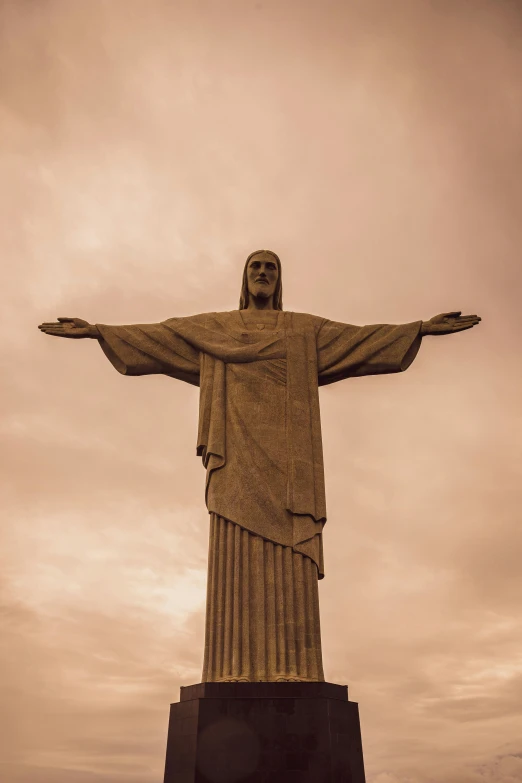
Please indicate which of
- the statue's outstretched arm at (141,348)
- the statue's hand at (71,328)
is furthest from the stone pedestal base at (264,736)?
the statue's hand at (71,328)

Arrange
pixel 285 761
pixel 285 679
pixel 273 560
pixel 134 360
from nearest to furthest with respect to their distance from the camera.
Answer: pixel 285 761, pixel 285 679, pixel 273 560, pixel 134 360

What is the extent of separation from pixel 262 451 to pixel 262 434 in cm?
30

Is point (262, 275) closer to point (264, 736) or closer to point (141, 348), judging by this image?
point (141, 348)

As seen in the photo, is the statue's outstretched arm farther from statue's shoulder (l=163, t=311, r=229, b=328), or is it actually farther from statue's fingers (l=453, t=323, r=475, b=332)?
statue's fingers (l=453, t=323, r=475, b=332)

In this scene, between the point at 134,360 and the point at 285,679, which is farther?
the point at 134,360

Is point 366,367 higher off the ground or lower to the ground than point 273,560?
higher

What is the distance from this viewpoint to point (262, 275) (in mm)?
12961

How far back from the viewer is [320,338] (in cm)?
1265

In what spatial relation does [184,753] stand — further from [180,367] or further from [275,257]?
[275,257]

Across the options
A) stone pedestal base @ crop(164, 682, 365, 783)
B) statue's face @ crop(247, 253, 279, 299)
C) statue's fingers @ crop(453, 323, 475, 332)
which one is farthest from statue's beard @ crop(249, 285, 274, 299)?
stone pedestal base @ crop(164, 682, 365, 783)

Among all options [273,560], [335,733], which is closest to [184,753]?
[335,733]

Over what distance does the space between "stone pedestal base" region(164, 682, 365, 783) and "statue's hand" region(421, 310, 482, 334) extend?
6.08 m

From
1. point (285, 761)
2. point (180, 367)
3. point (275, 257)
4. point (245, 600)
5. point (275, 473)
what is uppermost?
point (275, 257)

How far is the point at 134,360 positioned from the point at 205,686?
5511 millimetres
